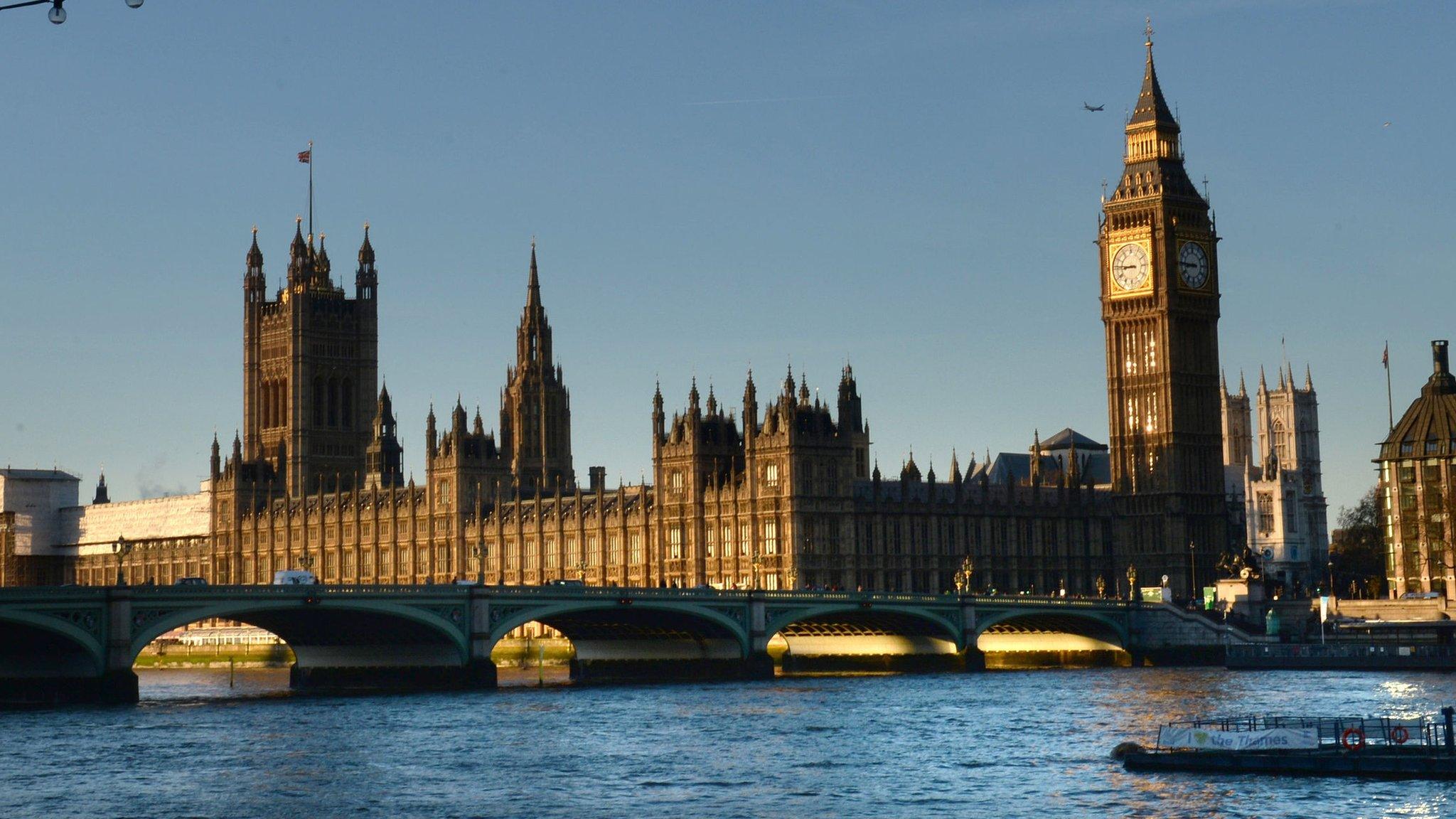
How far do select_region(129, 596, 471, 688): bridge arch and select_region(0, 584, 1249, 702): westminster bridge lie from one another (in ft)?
0.30

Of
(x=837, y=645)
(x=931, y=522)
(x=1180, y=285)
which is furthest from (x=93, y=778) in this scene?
(x=1180, y=285)

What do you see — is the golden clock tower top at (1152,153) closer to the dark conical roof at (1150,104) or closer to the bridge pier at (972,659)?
the dark conical roof at (1150,104)

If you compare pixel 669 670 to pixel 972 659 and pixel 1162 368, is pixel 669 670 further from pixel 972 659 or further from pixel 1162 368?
pixel 1162 368

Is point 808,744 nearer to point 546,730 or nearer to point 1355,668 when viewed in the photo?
point 546,730

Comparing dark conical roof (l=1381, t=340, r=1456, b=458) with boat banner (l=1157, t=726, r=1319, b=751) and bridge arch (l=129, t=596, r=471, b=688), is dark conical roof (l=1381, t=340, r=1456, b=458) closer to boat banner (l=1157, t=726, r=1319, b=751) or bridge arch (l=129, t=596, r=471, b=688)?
bridge arch (l=129, t=596, r=471, b=688)

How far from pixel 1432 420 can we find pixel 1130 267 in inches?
892

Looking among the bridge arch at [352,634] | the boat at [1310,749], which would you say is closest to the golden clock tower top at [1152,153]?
the bridge arch at [352,634]

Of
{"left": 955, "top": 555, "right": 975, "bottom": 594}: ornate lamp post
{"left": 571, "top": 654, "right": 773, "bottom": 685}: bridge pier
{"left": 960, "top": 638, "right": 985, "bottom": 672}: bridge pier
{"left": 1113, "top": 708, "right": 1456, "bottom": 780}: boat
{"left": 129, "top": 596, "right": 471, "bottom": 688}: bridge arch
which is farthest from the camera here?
{"left": 955, "top": 555, "right": 975, "bottom": 594}: ornate lamp post

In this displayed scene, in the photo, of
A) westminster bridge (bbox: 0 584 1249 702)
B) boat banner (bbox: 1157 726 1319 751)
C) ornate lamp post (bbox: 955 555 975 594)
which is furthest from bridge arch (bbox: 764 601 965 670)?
boat banner (bbox: 1157 726 1319 751)

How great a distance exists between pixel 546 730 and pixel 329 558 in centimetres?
10214

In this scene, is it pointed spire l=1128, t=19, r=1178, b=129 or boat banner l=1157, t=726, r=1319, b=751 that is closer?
boat banner l=1157, t=726, r=1319, b=751

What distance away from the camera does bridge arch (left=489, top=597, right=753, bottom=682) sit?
10719 cm

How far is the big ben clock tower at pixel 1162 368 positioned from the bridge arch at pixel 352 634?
201 feet

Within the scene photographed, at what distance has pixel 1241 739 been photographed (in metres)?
65.0
